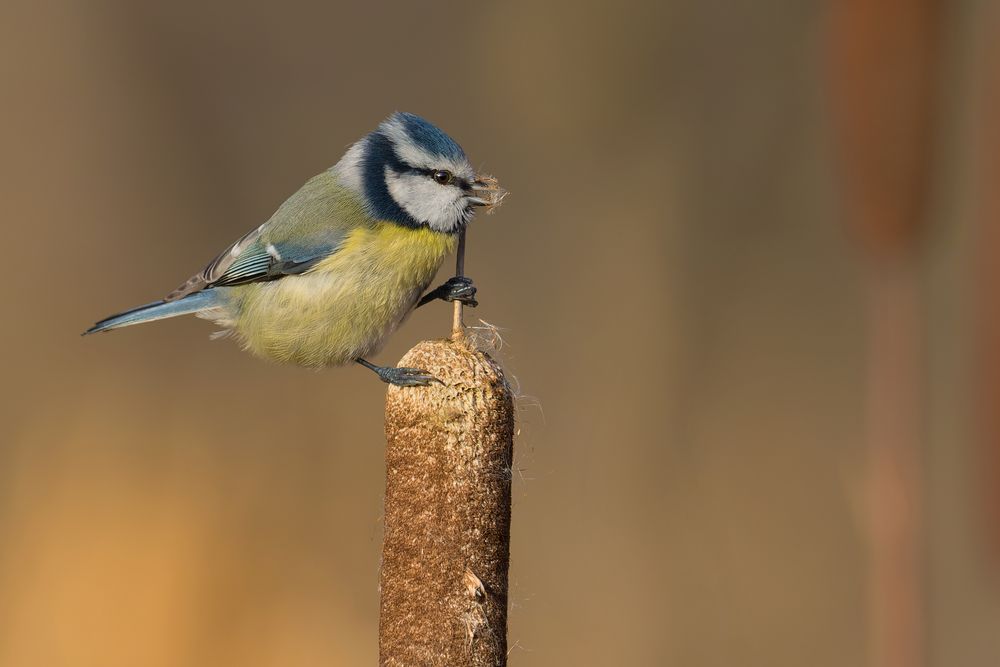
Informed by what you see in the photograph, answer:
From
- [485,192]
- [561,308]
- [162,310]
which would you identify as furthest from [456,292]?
[561,308]

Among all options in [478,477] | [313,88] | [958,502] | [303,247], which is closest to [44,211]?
[313,88]

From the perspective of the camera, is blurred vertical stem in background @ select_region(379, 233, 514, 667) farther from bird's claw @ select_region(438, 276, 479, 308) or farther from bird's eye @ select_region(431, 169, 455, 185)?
bird's eye @ select_region(431, 169, 455, 185)

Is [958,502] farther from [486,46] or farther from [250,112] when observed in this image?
[250,112]

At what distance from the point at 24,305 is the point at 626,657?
89.5 inches

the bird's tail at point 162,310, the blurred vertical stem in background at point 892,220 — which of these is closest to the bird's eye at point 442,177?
the bird's tail at point 162,310

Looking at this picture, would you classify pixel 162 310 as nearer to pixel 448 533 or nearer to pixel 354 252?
pixel 354 252

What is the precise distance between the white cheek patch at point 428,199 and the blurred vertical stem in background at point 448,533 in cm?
56

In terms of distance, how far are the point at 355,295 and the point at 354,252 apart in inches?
3.3

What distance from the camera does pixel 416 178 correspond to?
6.72 feet

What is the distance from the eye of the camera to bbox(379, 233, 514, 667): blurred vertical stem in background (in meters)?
1.45

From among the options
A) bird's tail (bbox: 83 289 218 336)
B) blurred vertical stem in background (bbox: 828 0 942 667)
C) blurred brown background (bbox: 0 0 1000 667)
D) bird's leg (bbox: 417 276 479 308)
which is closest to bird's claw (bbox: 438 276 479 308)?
bird's leg (bbox: 417 276 479 308)

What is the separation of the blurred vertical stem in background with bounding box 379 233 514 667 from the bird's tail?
867 millimetres

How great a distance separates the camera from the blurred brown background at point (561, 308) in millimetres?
3479

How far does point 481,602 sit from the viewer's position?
4.79 ft
